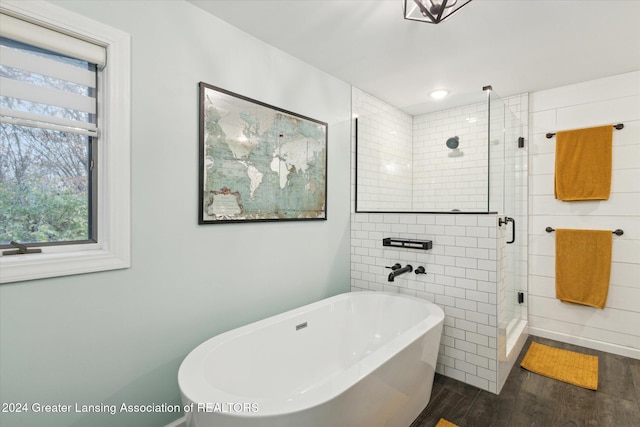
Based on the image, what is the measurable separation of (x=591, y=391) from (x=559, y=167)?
1937mm

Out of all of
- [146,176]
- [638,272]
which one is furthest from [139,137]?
[638,272]

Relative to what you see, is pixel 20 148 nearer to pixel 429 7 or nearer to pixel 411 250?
pixel 429 7

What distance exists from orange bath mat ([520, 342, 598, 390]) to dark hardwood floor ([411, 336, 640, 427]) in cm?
6

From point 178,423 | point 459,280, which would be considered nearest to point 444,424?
point 459,280

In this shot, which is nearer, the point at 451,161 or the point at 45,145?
the point at 45,145

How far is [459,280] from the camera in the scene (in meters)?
2.35

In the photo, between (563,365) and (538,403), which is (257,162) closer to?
(538,403)

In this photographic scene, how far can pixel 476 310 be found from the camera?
227 cm

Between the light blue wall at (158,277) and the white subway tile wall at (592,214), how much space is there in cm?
261

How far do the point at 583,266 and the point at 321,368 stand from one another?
8.59 feet

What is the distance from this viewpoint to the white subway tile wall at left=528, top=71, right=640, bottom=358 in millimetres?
2705

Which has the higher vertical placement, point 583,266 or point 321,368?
point 583,266

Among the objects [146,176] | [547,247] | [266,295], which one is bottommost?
A: [266,295]

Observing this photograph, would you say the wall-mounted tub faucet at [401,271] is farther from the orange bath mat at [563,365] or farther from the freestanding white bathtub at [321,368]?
the orange bath mat at [563,365]
